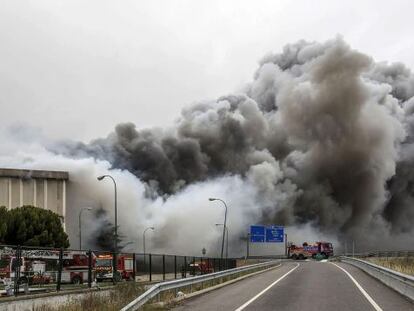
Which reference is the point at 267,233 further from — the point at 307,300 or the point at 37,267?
the point at 37,267

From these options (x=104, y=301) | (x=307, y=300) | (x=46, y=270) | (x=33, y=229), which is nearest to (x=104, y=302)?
(x=104, y=301)

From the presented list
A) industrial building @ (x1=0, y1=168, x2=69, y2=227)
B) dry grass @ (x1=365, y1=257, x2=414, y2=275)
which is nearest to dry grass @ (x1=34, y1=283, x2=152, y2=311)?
dry grass @ (x1=365, y1=257, x2=414, y2=275)

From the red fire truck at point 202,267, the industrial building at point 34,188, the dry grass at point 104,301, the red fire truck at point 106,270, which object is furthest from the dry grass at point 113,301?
the industrial building at point 34,188

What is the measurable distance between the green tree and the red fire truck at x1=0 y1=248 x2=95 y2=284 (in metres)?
36.8

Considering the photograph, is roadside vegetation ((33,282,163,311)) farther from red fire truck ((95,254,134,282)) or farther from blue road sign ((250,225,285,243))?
blue road sign ((250,225,285,243))

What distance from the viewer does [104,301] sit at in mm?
15125

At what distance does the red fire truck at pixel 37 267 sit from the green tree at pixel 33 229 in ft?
121

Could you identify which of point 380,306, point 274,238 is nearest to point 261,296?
point 380,306

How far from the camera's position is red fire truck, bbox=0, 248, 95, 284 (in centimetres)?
1565

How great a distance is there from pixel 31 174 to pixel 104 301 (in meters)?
67.2

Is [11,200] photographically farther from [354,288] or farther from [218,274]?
[354,288]

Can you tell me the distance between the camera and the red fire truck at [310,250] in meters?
80.1

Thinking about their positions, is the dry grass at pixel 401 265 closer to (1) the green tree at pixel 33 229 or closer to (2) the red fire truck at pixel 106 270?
(2) the red fire truck at pixel 106 270

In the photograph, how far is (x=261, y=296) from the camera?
1862 cm
